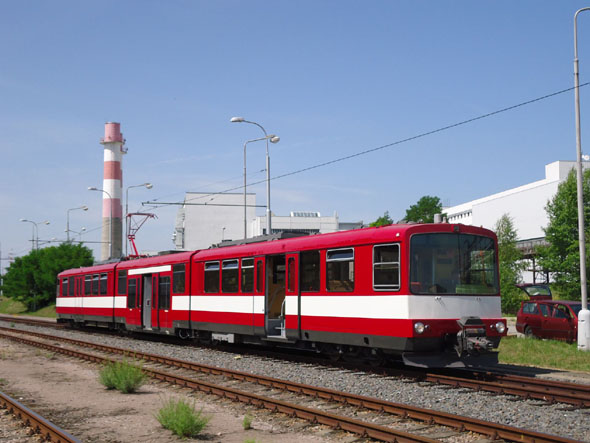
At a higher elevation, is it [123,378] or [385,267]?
[385,267]

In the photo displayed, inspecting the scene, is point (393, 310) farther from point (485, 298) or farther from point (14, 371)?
point (14, 371)

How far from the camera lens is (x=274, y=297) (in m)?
17.7

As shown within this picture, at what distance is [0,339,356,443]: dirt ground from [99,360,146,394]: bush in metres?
0.15

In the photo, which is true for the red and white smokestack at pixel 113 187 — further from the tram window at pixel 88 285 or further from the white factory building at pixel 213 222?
the tram window at pixel 88 285

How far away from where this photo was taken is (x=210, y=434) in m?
8.97

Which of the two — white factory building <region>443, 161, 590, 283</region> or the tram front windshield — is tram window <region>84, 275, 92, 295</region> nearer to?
the tram front windshield

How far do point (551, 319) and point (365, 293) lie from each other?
9489 mm

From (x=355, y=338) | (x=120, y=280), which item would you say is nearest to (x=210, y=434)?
(x=355, y=338)

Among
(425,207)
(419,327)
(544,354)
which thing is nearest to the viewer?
(419,327)

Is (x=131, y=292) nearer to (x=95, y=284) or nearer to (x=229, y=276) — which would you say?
(x=95, y=284)

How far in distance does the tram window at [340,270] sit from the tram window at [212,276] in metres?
5.59

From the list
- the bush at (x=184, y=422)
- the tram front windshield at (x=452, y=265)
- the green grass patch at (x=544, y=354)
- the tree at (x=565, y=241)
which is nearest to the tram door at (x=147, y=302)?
the green grass patch at (x=544, y=354)

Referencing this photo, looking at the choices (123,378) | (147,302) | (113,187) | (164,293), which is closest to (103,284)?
(147,302)

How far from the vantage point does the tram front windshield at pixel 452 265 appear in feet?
43.3
